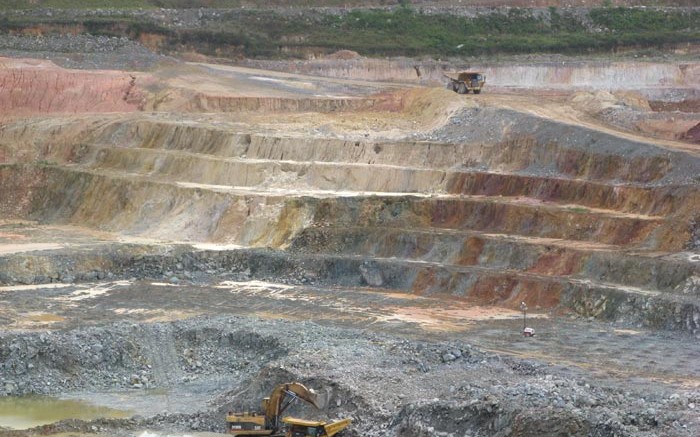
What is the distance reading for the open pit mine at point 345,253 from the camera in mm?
40188

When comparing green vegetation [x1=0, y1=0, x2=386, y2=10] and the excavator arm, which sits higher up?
green vegetation [x1=0, y1=0, x2=386, y2=10]

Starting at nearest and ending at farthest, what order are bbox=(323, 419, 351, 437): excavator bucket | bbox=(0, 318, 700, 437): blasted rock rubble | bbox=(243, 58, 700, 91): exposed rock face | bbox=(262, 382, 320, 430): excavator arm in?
bbox=(0, 318, 700, 437): blasted rock rubble, bbox=(323, 419, 351, 437): excavator bucket, bbox=(262, 382, 320, 430): excavator arm, bbox=(243, 58, 700, 91): exposed rock face

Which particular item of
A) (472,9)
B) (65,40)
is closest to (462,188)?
(65,40)

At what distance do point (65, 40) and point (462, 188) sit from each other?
32680 mm

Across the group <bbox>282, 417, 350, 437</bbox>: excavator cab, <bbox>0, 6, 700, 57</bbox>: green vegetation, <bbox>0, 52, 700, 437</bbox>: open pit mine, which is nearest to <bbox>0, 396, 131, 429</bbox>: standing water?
<bbox>0, 52, 700, 437</bbox>: open pit mine

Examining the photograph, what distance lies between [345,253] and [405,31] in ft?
150

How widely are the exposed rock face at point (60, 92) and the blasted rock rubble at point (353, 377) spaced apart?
33647mm

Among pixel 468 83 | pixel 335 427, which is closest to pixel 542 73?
pixel 468 83

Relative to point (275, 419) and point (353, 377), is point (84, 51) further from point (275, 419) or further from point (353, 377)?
point (275, 419)

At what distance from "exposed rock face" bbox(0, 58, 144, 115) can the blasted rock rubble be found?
110 ft

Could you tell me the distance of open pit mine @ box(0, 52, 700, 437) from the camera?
1582 inches

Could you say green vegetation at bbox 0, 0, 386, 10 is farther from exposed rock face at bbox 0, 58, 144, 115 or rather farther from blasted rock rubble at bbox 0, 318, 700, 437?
blasted rock rubble at bbox 0, 318, 700, 437

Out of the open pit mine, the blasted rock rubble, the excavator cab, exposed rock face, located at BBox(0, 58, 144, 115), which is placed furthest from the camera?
exposed rock face, located at BBox(0, 58, 144, 115)

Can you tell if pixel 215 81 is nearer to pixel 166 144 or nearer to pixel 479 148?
pixel 166 144
